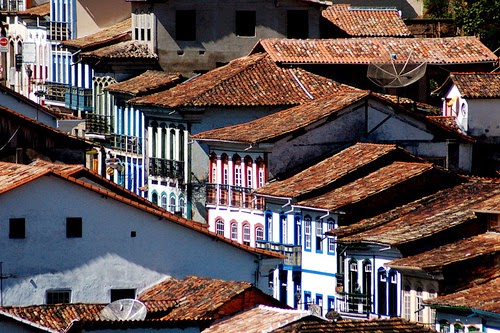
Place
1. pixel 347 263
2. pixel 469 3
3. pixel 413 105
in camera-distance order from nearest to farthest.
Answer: pixel 347 263 → pixel 413 105 → pixel 469 3

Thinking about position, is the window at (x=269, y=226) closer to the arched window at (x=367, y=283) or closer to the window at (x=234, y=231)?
the window at (x=234, y=231)

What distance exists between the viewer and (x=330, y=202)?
83000 millimetres

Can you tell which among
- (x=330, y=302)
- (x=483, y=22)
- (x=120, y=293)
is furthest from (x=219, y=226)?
(x=120, y=293)

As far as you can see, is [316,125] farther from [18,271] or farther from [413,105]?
[18,271]

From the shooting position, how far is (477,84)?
96.7 m

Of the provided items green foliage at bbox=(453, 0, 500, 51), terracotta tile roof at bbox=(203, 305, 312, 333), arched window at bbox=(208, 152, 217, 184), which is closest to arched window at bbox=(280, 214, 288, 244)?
arched window at bbox=(208, 152, 217, 184)

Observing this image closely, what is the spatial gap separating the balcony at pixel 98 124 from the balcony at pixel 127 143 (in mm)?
946

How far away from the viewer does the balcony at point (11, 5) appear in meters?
130

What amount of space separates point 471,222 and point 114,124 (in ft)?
106

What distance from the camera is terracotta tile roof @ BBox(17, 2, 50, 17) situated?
4875 inches

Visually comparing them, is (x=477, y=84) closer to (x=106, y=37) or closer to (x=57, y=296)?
(x=106, y=37)

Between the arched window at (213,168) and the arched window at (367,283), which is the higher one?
the arched window at (213,168)

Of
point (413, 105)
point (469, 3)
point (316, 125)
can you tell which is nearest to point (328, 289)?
point (316, 125)

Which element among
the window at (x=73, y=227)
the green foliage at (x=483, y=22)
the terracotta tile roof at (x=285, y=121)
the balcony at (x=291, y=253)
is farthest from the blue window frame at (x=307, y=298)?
the green foliage at (x=483, y=22)
